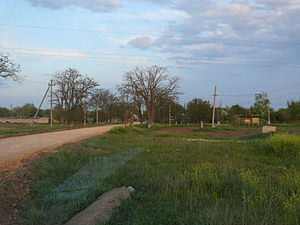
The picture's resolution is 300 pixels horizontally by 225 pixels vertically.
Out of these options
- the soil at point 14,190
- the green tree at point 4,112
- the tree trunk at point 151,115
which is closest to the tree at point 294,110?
the tree trunk at point 151,115

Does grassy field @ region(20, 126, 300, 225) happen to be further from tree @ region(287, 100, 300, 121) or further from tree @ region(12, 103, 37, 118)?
tree @ region(12, 103, 37, 118)

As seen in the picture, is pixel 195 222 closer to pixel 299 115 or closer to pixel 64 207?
pixel 64 207

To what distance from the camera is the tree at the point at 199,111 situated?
267 ft

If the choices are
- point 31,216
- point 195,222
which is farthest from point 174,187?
point 31,216

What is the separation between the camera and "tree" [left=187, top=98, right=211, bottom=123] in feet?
267

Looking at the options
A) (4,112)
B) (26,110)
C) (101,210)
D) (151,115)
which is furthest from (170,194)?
(4,112)

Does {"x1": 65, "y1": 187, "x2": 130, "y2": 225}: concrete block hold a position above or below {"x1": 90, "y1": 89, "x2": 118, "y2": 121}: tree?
below

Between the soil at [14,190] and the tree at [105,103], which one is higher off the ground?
the tree at [105,103]

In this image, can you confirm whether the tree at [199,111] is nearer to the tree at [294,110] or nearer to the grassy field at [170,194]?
the tree at [294,110]

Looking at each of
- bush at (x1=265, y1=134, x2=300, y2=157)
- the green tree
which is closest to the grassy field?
bush at (x1=265, y1=134, x2=300, y2=157)

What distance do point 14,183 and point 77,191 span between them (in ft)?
6.31

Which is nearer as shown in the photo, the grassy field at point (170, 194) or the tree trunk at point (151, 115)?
the grassy field at point (170, 194)

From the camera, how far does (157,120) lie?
278ft

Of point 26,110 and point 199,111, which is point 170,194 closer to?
point 199,111
